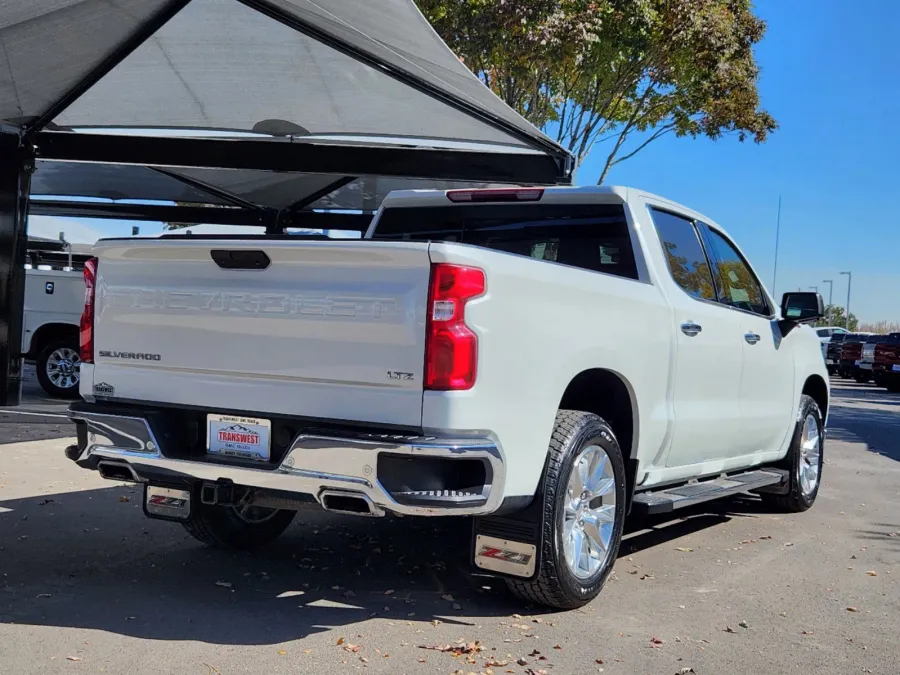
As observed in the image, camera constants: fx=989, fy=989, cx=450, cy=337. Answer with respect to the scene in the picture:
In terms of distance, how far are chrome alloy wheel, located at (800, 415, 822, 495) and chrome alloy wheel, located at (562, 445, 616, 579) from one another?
327cm

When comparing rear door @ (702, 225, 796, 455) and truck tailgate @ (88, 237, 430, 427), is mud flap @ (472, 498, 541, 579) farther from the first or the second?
rear door @ (702, 225, 796, 455)

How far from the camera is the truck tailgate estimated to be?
385cm

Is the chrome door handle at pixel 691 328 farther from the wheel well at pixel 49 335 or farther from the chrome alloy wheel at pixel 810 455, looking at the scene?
the wheel well at pixel 49 335

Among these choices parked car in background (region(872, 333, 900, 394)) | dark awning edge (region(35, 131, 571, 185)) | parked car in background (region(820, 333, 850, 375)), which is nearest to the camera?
dark awning edge (region(35, 131, 571, 185))

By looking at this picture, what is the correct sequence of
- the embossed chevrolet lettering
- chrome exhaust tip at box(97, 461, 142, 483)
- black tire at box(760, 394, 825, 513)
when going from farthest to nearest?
black tire at box(760, 394, 825, 513)
chrome exhaust tip at box(97, 461, 142, 483)
the embossed chevrolet lettering

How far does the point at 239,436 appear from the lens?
4.21 meters

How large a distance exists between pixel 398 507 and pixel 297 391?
25.6 inches

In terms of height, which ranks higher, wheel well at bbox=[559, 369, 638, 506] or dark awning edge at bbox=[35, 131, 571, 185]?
dark awning edge at bbox=[35, 131, 571, 185]

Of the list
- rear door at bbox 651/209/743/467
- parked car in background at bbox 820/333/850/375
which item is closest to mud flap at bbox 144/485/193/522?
rear door at bbox 651/209/743/467

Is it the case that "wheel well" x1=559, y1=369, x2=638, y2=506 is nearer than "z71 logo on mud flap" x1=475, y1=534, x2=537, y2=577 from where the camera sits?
No

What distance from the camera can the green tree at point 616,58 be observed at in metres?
15.2

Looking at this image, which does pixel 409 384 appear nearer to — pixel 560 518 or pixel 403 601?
pixel 560 518

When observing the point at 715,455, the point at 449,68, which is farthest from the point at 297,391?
the point at 449,68

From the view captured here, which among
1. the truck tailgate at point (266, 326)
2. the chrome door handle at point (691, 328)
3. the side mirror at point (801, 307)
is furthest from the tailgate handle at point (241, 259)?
the side mirror at point (801, 307)
